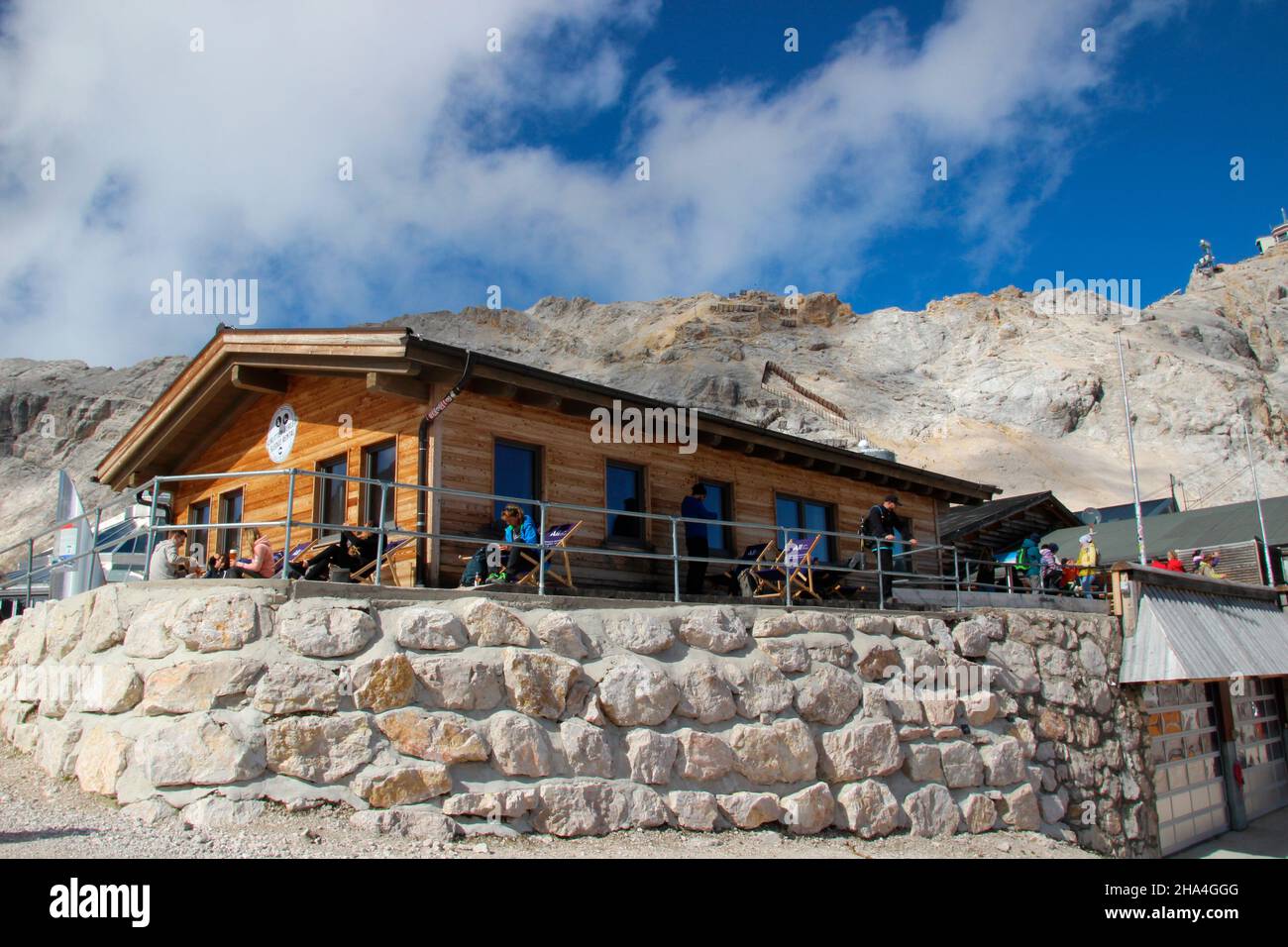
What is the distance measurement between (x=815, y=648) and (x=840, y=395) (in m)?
63.4

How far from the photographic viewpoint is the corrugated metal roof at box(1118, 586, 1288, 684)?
14.1 m

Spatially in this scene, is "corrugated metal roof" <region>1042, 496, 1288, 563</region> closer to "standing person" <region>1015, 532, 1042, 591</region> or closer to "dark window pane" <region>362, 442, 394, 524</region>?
"standing person" <region>1015, 532, 1042, 591</region>

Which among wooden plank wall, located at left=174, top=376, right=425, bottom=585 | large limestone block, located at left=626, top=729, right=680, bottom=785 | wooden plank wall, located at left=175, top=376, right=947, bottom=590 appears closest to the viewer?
large limestone block, located at left=626, top=729, right=680, bottom=785

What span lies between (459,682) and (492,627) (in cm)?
63

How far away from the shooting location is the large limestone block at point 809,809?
9.39 m

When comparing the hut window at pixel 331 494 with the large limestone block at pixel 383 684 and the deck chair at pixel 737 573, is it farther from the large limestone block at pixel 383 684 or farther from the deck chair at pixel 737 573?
the deck chair at pixel 737 573

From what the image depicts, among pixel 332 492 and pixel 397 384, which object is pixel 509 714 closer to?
pixel 397 384

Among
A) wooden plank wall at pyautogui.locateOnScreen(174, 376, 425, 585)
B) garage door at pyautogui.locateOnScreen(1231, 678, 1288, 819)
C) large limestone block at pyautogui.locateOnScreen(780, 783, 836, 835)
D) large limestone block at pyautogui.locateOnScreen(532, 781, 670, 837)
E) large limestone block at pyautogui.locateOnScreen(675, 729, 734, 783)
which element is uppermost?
wooden plank wall at pyautogui.locateOnScreen(174, 376, 425, 585)

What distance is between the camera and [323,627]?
8016mm

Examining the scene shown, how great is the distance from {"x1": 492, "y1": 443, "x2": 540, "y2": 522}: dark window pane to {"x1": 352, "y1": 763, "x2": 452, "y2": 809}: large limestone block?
454 centimetres

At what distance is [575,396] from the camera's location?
40.5ft

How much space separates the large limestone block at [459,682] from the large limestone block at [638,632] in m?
1.46

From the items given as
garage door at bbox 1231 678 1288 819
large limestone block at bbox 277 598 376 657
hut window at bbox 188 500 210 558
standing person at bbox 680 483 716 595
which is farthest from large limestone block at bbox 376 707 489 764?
garage door at bbox 1231 678 1288 819

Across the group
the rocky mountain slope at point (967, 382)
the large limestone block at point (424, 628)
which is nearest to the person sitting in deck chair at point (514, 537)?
the large limestone block at point (424, 628)
